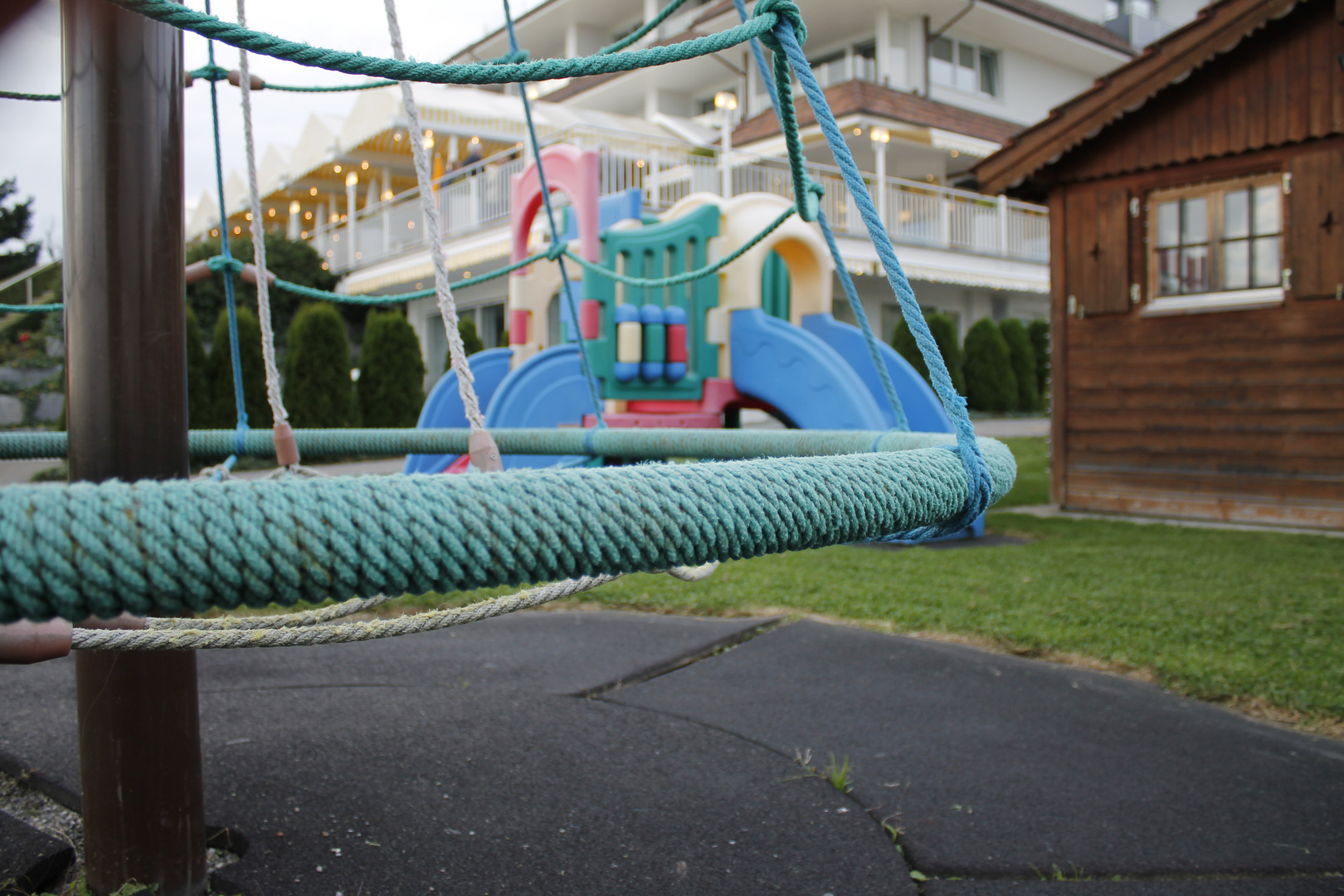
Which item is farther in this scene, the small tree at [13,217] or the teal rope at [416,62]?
the small tree at [13,217]

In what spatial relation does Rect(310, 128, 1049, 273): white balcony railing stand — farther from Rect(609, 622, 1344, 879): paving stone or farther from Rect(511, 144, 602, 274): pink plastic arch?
Rect(609, 622, 1344, 879): paving stone

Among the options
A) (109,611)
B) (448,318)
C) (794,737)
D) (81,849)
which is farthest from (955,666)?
(109,611)

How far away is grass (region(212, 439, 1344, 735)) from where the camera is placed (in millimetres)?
2848

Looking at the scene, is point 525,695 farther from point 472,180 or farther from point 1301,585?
point 472,180

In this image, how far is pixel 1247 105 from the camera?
5863 mm

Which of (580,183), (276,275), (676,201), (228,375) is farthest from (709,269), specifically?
(276,275)

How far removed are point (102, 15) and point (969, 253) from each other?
58.3ft

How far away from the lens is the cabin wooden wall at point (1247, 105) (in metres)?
5.52

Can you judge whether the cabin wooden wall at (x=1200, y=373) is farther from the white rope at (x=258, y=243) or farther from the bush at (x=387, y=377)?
the bush at (x=387, y=377)

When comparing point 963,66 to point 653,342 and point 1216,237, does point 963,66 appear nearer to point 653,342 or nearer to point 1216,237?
point 1216,237

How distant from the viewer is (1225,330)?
617 cm

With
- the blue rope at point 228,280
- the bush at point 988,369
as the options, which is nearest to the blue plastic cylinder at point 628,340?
the blue rope at point 228,280

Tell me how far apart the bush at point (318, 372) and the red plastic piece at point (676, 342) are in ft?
24.5

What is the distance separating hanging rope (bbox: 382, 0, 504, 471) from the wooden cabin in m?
5.72
